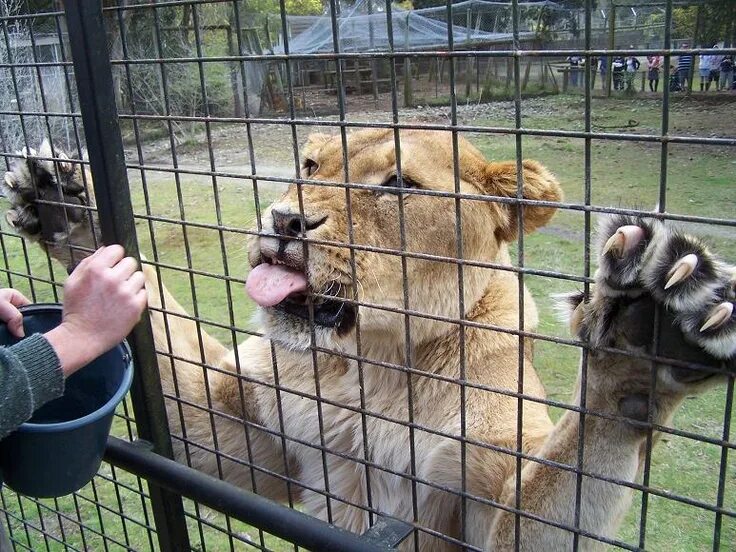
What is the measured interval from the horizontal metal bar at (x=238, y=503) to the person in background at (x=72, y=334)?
1.87 ft

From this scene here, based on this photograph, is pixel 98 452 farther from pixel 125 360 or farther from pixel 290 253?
pixel 290 253

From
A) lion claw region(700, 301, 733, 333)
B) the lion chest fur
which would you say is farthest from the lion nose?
lion claw region(700, 301, 733, 333)

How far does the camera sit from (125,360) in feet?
6.64

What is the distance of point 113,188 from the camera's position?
2.23 m

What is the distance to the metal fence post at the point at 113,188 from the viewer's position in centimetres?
210

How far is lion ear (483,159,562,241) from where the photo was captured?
2293 millimetres

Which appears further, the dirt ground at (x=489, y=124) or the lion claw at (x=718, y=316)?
the dirt ground at (x=489, y=124)

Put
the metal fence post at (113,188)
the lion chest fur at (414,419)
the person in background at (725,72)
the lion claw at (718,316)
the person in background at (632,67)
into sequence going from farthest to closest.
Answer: the person in background at (632,67) < the person in background at (725,72) < the lion chest fur at (414,419) < the metal fence post at (113,188) < the lion claw at (718,316)

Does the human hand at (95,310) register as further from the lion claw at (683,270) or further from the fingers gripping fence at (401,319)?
the lion claw at (683,270)

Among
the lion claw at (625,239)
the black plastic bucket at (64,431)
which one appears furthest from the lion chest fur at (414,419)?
the lion claw at (625,239)

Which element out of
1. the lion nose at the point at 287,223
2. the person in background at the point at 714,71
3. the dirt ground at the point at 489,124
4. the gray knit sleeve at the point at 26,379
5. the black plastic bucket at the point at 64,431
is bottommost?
the dirt ground at the point at 489,124

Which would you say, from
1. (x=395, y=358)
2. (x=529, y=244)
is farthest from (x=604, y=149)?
(x=395, y=358)

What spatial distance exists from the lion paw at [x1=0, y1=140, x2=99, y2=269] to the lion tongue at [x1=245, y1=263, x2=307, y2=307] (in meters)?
0.89

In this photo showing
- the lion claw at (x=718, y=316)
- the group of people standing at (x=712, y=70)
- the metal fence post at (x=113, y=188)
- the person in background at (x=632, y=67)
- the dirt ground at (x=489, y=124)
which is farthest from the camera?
the dirt ground at (x=489, y=124)
